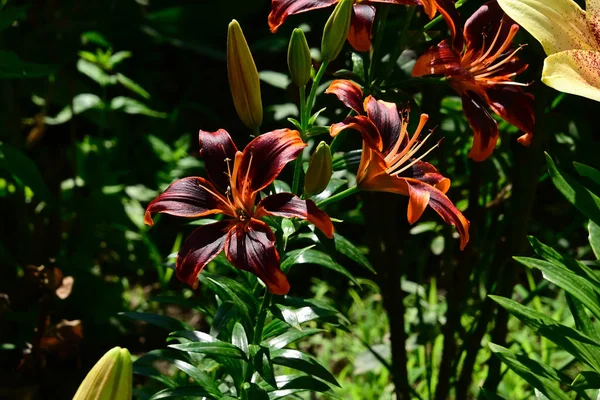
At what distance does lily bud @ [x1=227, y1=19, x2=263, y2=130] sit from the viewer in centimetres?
82

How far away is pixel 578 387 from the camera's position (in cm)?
91

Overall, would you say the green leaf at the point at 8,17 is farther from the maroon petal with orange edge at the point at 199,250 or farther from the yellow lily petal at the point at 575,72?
the yellow lily petal at the point at 575,72

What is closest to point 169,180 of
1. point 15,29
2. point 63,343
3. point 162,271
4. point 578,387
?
point 162,271

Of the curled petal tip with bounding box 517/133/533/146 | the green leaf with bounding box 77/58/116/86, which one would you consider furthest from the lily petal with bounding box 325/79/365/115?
the green leaf with bounding box 77/58/116/86

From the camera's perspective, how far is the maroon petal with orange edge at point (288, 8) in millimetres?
900

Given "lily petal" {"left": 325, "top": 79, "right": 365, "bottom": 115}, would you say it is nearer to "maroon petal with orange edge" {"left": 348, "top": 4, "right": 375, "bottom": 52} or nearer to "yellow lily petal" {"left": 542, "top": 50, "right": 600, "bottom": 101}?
"maroon petal with orange edge" {"left": 348, "top": 4, "right": 375, "bottom": 52}

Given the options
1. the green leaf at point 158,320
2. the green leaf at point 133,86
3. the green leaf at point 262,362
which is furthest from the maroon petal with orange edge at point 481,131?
the green leaf at point 133,86

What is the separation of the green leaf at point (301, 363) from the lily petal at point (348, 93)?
291 millimetres

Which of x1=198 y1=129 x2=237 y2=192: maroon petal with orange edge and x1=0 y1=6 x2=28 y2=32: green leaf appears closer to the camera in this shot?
x1=198 y1=129 x2=237 y2=192: maroon petal with orange edge

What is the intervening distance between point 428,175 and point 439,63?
0.14m

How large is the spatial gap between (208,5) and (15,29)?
61 cm

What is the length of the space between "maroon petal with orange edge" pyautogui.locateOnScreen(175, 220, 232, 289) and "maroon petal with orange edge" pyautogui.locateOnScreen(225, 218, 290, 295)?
1cm

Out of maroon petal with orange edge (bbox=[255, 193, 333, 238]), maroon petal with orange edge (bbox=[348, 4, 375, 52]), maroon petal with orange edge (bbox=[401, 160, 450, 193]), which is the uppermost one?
maroon petal with orange edge (bbox=[348, 4, 375, 52])

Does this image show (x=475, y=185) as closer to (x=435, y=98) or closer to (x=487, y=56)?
(x=435, y=98)
